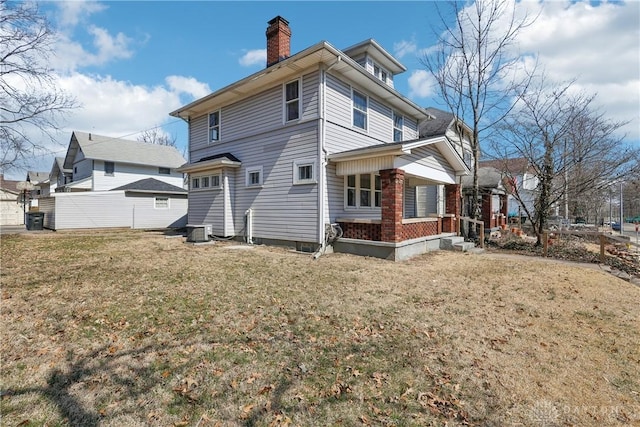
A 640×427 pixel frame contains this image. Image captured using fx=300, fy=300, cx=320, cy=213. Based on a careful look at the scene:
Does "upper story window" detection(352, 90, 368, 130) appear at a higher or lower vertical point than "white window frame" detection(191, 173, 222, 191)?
higher

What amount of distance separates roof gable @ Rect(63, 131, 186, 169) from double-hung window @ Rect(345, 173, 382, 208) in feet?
77.7

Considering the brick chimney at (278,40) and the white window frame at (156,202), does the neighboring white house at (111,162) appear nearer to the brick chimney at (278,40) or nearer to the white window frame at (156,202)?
the white window frame at (156,202)

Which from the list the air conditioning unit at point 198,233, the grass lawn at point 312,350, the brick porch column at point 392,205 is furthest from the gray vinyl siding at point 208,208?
the brick porch column at point 392,205

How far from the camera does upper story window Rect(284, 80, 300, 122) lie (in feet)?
34.3

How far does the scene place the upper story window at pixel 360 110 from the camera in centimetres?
1123

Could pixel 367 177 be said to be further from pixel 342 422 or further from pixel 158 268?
pixel 342 422

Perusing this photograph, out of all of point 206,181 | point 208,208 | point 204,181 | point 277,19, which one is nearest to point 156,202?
point 204,181

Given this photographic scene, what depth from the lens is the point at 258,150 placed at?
11.6 meters

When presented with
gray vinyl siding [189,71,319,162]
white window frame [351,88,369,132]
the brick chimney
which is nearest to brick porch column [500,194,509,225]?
white window frame [351,88,369,132]

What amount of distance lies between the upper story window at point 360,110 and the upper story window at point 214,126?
20.7 ft

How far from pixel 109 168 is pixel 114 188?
1773 mm

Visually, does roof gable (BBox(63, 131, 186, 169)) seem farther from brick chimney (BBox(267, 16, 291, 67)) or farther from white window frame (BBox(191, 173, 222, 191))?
brick chimney (BBox(267, 16, 291, 67))

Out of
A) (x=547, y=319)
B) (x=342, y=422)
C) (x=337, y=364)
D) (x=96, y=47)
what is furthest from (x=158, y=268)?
(x=96, y=47)

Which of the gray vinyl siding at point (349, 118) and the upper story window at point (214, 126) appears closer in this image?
the gray vinyl siding at point (349, 118)
